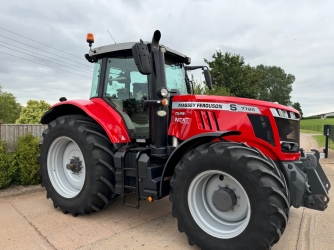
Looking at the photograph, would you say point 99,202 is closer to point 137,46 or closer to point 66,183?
point 66,183

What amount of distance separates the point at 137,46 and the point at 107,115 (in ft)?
3.89

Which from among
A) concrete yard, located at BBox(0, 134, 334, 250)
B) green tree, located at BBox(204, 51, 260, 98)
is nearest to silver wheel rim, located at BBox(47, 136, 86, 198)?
concrete yard, located at BBox(0, 134, 334, 250)

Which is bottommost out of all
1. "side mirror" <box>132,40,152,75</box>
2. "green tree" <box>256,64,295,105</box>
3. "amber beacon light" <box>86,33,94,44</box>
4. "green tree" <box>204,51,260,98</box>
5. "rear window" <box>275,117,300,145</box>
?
"rear window" <box>275,117,300,145</box>

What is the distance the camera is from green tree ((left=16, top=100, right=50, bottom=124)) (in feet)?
37.2

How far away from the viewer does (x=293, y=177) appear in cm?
287

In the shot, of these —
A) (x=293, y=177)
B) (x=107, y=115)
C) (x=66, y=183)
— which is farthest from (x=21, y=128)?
(x=293, y=177)

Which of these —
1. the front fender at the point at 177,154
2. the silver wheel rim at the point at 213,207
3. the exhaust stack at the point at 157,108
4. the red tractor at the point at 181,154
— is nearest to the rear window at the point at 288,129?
the red tractor at the point at 181,154

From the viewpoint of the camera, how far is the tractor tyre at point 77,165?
3.56 m

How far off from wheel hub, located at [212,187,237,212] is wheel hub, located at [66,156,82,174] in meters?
2.10

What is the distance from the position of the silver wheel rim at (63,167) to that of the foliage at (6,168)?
1.43 meters

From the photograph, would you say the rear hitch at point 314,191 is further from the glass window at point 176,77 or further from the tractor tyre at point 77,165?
the tractor tyre at point 77,165

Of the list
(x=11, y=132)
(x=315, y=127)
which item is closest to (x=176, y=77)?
(x=11, y=132)

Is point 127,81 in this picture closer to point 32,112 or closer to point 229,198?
point 229,198

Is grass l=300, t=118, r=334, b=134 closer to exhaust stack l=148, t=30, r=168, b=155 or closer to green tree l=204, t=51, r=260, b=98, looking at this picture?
green tree l=204, t=51, r=260, b=98
